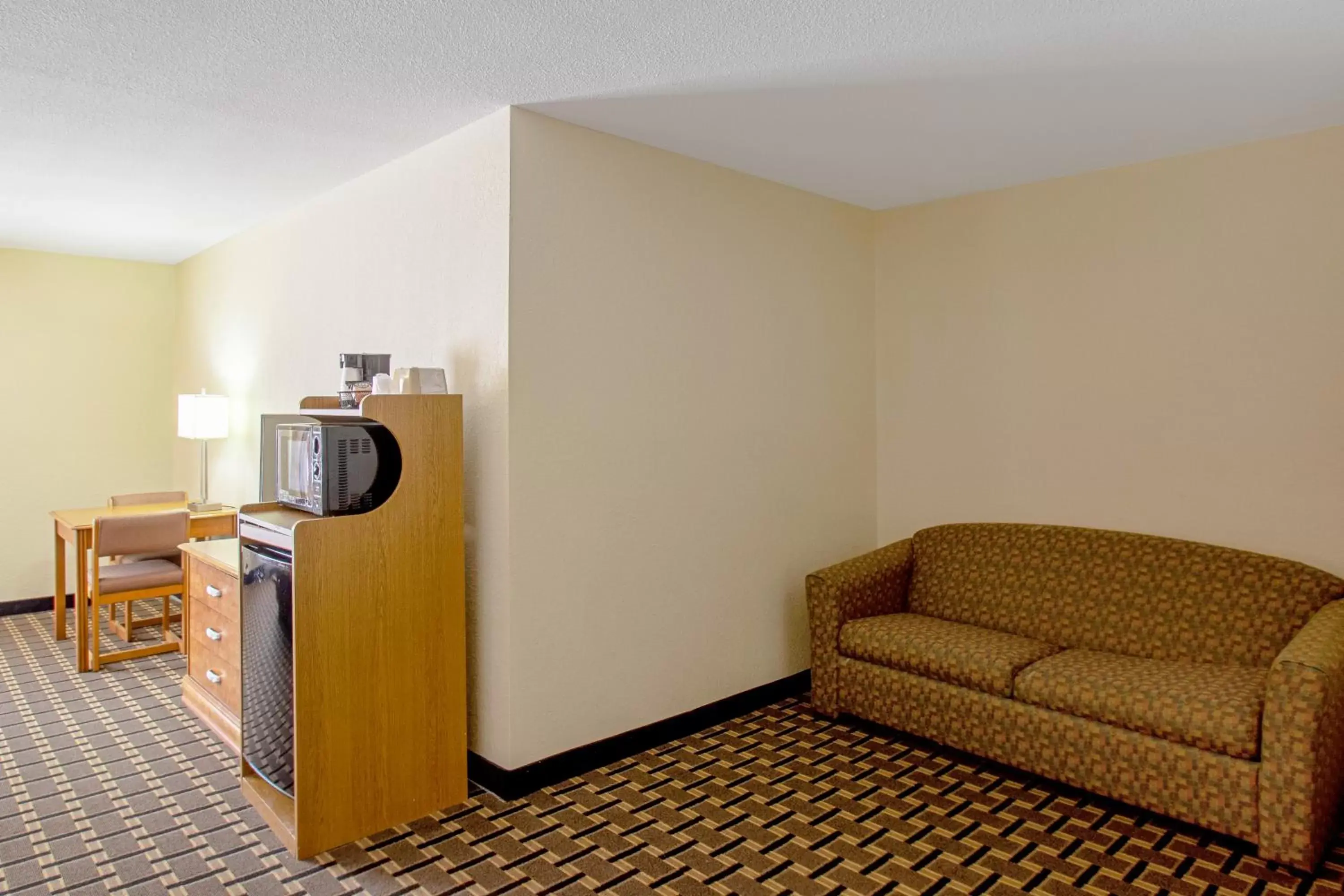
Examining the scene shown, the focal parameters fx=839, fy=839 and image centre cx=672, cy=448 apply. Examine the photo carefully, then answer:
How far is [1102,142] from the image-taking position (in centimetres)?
316

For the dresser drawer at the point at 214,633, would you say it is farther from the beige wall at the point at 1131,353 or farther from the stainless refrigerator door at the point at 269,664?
the beige wall at the point at 1131,353

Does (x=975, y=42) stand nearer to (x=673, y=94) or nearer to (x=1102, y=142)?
(x=673, y=94)

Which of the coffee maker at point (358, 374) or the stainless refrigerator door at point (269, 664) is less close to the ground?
the coffee maker at point (358, 374)

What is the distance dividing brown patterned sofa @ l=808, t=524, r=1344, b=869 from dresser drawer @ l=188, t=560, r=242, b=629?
2294 millimetres

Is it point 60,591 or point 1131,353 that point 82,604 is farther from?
point 1131,353

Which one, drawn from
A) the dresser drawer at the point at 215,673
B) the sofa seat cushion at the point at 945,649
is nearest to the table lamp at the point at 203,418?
the dresser drawer at the point at 215,673

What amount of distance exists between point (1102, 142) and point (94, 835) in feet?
13.7

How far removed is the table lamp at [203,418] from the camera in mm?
4887

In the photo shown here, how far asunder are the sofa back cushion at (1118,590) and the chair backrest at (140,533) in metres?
3.71

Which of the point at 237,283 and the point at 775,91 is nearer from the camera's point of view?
the point at 775,91

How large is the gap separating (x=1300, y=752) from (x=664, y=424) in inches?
87.2

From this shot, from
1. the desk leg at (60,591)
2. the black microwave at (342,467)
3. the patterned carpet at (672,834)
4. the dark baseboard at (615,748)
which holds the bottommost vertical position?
the patterned carpet at (672,834)

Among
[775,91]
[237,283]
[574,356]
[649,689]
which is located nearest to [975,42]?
Result: [775,91]

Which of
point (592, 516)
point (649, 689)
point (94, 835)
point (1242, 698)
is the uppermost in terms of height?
point (592, 516)
